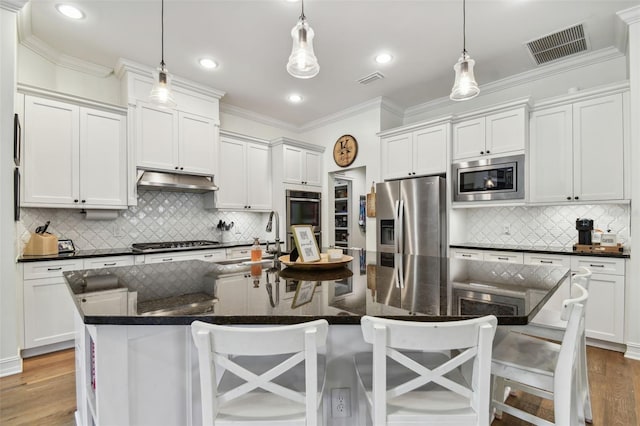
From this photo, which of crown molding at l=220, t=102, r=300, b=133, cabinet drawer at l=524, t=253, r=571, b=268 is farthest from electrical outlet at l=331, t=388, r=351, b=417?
crown molding at l=220, t=102, r=300, b=133

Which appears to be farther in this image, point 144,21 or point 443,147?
point 443,147

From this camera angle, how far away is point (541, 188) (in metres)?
3.26

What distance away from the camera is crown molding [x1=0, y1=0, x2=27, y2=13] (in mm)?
2275

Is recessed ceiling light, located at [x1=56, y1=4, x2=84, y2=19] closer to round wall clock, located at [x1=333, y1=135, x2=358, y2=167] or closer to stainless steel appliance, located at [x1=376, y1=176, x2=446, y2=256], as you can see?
round wall clock, located at [x1=333, y1=135, x2=358, y2=167]

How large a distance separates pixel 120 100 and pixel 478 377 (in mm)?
4231

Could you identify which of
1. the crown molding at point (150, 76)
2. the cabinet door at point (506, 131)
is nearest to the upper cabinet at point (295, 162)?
the crown molding at point (150, 76)

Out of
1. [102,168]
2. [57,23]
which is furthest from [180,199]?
[57,23]

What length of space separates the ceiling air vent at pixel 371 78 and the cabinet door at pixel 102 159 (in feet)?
9.01

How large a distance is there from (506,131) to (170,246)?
4054mm

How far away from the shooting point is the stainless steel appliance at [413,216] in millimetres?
3689

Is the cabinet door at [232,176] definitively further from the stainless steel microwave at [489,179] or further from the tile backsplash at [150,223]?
the stainless steel microwave at [489,179]

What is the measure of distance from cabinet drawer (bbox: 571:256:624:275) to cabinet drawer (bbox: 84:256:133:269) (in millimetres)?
4352

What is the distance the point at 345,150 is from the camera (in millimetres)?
4797

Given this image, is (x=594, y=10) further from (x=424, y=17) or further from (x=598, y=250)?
(x=598, y=250)
